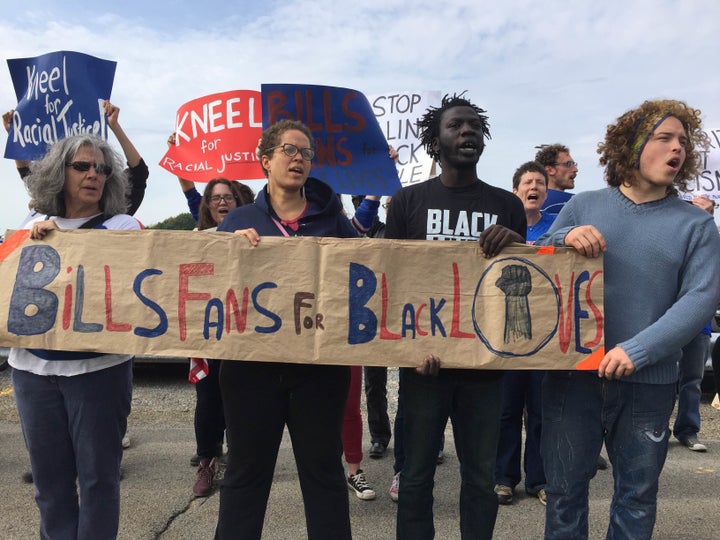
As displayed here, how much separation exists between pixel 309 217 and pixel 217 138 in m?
2.62

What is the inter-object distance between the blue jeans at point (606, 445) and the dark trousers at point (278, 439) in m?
0.83

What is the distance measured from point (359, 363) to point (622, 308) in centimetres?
102

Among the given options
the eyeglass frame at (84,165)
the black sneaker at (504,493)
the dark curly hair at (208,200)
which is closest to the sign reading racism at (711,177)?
the black sneaker at (504,493)

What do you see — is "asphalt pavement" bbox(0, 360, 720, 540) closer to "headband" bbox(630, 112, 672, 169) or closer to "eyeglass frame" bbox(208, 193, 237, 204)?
"eyeglass frame" bbox(208, 193, 237, 204)

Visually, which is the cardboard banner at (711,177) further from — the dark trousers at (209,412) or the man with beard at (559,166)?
the dark trousers at (209,412)

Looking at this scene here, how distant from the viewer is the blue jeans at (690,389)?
15.5ft

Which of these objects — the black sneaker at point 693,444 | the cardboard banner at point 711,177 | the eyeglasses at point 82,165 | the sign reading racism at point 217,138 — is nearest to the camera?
the eyeglasses at point 82,165

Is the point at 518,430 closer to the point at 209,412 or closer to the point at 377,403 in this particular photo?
the point at 377,403

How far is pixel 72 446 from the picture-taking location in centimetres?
238

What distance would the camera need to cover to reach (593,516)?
11.0ft

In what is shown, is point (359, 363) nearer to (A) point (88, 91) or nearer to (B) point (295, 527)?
(B) point (295, 527)

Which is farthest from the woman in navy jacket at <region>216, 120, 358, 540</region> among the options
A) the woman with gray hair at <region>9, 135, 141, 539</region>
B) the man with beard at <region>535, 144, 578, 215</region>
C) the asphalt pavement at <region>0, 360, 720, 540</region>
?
the man with beard at <region>535, 144, 578, 215</region>

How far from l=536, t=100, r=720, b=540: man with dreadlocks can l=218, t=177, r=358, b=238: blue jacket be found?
94cm

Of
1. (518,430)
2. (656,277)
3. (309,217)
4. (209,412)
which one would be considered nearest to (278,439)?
(309,217)
